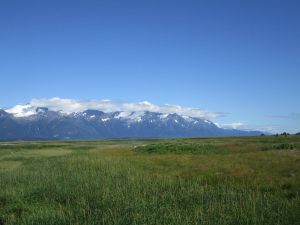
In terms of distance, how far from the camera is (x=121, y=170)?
3528 cm

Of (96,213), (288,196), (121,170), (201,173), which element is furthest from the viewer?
(121,170)

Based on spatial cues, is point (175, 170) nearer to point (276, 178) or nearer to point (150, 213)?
point (276, 178)

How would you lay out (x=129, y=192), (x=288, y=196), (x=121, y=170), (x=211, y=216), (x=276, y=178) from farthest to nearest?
(x=121, y=170) → (x=276, y=178) → (x=129, y=192) → (x=288, y=196) → (x=211, y=216)

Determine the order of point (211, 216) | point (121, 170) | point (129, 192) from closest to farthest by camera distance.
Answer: point (211, 216), point (129, 192), point (121, 170)

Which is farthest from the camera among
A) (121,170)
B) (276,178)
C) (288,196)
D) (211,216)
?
(121,170)

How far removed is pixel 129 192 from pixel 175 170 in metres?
11.9

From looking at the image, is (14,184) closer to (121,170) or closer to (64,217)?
(121,170)

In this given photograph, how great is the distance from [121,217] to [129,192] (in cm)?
617

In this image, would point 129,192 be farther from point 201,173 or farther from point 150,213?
point 201,173

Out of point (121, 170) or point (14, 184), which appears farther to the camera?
point (121, 170)

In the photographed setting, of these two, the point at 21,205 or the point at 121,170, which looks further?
the point at 121,170

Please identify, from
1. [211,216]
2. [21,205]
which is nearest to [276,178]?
[211,216]

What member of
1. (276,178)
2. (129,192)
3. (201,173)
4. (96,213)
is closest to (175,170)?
(201,173)

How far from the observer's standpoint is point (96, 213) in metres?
19.3
